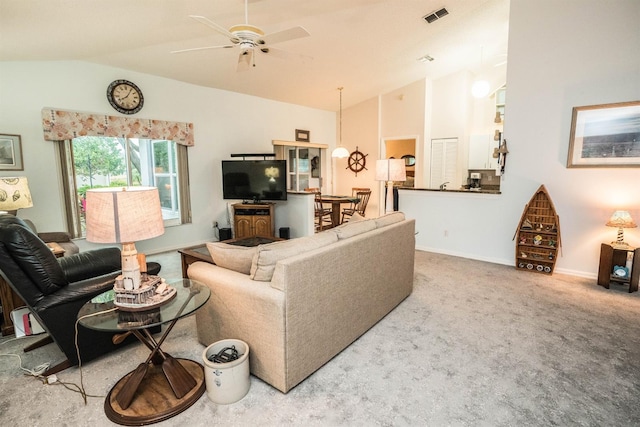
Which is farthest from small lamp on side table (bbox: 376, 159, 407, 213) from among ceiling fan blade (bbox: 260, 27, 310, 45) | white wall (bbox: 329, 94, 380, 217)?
white wall (bbox: 329, 94, 380, 217)

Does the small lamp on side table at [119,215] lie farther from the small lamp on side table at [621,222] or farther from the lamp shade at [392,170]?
the small lamp on side table at [621,222]

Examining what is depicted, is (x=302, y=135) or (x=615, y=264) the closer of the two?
(x=615, y=264)

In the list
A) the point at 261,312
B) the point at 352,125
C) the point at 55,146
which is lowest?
the point at 261,312

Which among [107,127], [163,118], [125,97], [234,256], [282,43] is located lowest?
[234,256]

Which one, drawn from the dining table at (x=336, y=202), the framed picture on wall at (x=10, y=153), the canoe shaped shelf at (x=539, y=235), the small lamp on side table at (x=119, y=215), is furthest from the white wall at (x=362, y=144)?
the small lamp on side table at (x=119, y=215)

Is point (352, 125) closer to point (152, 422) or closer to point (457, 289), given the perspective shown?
point (457, 289)

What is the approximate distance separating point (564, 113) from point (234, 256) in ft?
13.8

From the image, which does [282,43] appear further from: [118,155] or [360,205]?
[360,205]

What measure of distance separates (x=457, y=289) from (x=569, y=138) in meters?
2.31

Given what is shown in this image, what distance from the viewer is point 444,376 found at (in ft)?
6.90

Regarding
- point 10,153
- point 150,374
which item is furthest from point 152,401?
point 10,153

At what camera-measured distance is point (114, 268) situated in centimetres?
274

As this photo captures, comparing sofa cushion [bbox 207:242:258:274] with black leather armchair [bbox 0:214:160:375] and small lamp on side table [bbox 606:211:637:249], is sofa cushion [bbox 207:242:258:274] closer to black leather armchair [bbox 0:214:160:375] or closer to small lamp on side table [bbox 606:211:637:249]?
black leather armchair [bbox 0:214:160:375]

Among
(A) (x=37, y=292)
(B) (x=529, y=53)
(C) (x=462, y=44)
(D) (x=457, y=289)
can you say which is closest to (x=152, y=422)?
(A) (x=37, y=292)
